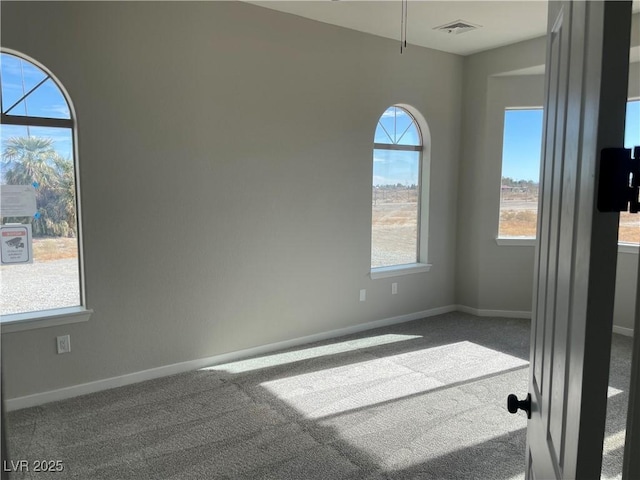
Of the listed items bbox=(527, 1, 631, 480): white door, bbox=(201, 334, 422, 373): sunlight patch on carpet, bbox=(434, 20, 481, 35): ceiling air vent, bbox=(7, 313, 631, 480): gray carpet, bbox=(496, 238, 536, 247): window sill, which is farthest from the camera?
bbox=(496, 238, 536, 247): window sill

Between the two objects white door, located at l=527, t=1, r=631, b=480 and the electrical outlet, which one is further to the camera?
the electrical outlet

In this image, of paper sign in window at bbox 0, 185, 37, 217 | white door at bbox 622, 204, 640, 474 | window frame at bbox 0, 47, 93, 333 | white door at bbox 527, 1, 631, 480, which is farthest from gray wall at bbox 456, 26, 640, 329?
white door at bbox 622, 204, 640, 474

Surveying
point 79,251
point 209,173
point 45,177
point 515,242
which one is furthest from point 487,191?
point 45,177

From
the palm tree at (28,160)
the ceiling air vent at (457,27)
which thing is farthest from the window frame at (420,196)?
the palm tree at (28,160)

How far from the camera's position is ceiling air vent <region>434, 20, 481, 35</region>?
422cm

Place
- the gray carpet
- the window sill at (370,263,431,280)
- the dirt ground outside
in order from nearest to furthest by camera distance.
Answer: the gray carpet, the dirt ground outside, the window sill at (370,263,431,280)

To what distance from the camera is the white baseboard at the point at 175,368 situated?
315 centimetres

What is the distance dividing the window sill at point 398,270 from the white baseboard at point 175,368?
0.47m

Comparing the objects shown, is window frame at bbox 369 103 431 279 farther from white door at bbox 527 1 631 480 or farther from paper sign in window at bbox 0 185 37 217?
white door at bbox 527 1 631 480

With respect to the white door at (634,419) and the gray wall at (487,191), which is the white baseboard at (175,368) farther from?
the white door at (634,419)

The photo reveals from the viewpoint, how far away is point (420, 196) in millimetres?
5332

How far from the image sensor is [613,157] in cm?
68

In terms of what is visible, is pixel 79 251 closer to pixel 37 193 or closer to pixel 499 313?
pixel 37 193

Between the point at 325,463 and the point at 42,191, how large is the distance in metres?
2.51
